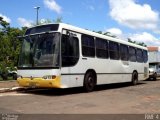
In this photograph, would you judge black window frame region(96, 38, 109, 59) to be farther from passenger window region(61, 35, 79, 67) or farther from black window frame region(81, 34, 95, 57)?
passenger window region(61, 35, 79, 67)

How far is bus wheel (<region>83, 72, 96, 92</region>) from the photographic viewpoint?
16.8 meters

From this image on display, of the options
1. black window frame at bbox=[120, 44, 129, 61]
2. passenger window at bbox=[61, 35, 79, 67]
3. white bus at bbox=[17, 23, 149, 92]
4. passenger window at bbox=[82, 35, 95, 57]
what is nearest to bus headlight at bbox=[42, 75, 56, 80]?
white bus at bbox=[17, 23, 149, 92]

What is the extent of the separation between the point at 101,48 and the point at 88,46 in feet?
5.70

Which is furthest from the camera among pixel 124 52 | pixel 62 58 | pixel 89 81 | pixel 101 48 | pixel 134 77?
pixel 134 77

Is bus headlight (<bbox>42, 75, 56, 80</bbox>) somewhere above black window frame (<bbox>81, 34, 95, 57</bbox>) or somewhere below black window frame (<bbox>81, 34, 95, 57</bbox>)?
below

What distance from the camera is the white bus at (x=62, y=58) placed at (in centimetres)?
1462

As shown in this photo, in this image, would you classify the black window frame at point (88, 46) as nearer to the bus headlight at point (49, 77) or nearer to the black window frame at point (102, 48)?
the black window frame at point (102, 48)

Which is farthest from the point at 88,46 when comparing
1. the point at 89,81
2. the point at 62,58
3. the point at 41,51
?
the point at 41,51

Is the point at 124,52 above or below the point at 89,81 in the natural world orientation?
above

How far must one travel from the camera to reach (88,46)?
56.4ft

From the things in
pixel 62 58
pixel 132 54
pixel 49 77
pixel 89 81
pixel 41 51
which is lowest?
pixel 89 81

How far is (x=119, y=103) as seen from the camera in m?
13.0

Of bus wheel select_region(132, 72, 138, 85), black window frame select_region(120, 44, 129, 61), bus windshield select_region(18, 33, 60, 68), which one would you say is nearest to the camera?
bus windshield select_region(18, 33, 60, 68)

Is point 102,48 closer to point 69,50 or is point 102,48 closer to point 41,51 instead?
point 69,50
